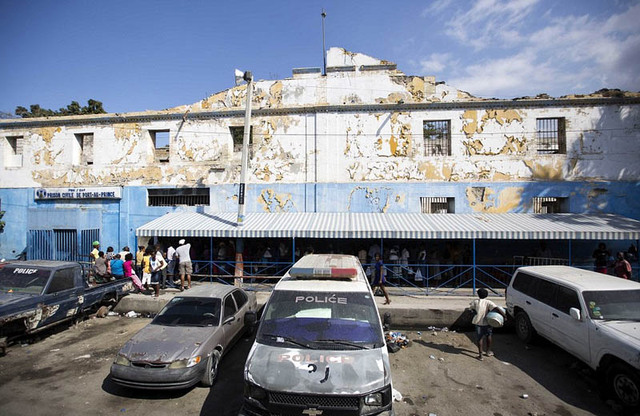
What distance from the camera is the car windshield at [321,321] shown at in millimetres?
4477

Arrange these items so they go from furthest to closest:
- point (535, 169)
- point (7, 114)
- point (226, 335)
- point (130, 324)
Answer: point (7, 114)
point (535, 169)
point (130, 324)
point (226, 335)

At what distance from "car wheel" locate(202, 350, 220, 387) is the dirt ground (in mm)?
134

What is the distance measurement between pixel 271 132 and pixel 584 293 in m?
12.1

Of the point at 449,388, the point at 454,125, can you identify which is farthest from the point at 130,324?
the point at 454,125

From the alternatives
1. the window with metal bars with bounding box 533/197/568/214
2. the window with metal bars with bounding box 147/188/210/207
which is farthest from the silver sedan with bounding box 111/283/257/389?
the window with metal bars with bounding box 533/197/568/214

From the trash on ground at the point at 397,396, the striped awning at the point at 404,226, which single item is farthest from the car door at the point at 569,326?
the striped awning at the point at 404,226

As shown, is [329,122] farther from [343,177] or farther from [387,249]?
[387,249]

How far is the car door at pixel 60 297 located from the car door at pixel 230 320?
4.20 metres

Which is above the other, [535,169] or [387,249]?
[535,169]

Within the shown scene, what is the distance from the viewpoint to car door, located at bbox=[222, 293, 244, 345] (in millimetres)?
6363

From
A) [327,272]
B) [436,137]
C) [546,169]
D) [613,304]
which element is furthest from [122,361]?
[546,169]

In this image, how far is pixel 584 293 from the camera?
591 centimetres

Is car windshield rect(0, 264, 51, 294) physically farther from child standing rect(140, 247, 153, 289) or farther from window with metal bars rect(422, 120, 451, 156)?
window with metal bars rect(422, 120, 451, 156)

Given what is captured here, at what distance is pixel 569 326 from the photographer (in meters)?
6.00
